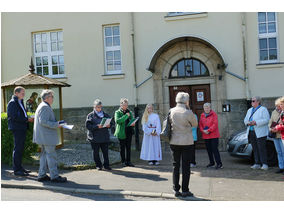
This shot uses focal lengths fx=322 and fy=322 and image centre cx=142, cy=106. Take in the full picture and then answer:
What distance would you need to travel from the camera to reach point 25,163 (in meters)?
8.58

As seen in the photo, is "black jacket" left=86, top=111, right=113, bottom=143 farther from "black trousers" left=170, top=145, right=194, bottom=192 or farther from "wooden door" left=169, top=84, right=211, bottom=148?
"wooden door" left=169, top=84, right=211, bottom=148

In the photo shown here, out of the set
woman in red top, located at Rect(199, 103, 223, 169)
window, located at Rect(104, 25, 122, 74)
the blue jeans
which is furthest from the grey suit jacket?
window, located at Rect(104, 25, 122, 74)

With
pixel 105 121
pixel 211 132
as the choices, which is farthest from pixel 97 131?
pixel 211 132

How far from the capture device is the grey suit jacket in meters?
6.23

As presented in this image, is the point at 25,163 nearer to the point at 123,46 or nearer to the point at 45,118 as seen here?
the point at 45,118

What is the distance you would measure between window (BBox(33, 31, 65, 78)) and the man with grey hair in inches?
327

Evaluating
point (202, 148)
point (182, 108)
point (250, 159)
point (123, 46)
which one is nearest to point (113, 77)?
point (123, 46)

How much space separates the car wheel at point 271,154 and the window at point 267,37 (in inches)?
166

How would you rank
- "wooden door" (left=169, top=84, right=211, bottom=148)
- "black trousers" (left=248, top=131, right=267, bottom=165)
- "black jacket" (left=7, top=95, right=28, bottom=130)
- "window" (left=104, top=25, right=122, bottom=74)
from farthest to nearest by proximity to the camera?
"window" (left=104, top=25, right=122, bottom=74)
"wooden door" (left=169, top=84, right=211, bottom=148)
"black trousers" (left=248, top=131, right=267, bottom=165)
"black jacket" (left=7, top=95, right=28, bottom=130)

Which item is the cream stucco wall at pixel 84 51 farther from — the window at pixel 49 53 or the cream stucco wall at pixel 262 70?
the cream stucco wall at pixel 262 70

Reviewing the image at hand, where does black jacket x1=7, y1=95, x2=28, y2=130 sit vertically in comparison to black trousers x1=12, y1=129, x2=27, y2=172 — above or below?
above

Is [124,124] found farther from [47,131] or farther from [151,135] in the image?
[47,131]

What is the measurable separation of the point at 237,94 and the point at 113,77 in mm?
4733

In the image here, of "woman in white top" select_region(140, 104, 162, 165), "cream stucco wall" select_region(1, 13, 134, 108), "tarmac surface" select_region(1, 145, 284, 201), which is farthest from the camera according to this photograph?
"cream stucco wall" select_region(1, 13, 134, 108)
